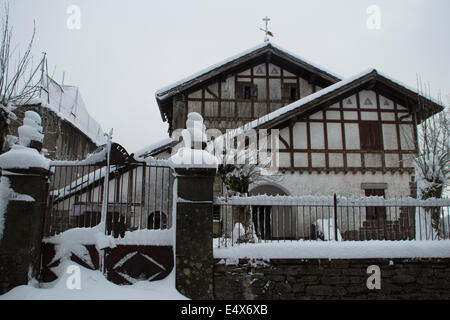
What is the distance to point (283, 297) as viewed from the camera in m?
6.28

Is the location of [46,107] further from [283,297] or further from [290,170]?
[283,297]

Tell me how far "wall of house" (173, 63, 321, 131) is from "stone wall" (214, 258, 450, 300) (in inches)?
353

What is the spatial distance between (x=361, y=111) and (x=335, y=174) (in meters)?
2.71

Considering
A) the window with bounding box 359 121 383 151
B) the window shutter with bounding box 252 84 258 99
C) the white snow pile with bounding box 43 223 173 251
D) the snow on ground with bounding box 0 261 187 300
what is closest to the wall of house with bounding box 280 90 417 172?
the window with bounding box 359 121 383 151

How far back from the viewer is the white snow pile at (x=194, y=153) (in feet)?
19.8

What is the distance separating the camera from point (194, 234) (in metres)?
5.91

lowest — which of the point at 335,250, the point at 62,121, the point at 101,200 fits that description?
the point at 335,250

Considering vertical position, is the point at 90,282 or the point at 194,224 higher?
the point at 194,224

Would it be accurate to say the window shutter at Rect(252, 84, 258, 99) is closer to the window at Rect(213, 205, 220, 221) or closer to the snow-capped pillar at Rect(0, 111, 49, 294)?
the window at Rect(213, 205, 220, 221)

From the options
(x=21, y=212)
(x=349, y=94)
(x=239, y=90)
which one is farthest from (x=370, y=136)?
(x=21, y=212)

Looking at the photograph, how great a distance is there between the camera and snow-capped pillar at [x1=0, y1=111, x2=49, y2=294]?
18.2 feet

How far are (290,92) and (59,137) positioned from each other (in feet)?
34.9

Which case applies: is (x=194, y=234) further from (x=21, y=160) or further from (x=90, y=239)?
(x=21, y=160)
